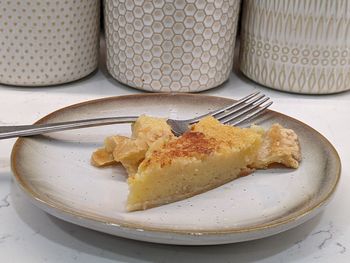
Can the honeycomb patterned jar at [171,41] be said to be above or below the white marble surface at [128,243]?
above

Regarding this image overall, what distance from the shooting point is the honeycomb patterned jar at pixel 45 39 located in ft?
2.12

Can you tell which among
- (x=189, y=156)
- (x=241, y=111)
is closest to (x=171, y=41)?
(x=241, y=111)

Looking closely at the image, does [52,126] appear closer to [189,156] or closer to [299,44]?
[189,156]

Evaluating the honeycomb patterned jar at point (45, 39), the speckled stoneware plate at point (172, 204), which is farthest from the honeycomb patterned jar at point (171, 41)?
the speckled stoneware plate at point (172, 204)

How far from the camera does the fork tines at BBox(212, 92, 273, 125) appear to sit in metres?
0.56

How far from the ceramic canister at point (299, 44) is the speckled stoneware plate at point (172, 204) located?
0.50ft

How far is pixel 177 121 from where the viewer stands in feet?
1.76

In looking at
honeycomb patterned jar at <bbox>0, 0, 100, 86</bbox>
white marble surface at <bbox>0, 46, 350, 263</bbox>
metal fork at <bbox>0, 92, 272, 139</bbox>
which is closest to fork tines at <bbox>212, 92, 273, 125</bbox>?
metal fork at <bbox>0, 92, 272, 139</bbox>

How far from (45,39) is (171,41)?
0.48 ft

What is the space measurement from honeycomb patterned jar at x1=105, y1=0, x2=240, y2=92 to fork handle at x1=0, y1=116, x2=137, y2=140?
5.5 inches

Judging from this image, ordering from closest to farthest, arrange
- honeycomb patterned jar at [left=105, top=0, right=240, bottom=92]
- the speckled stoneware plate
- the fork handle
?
the speckled stoneware plate → the fork handle → honeycomb patterned jar at [left=105, top=0, right=240, bottom=92]

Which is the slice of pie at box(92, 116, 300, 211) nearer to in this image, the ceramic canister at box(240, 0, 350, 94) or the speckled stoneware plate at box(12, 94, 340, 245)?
the speckled stoneware plate at box(12, 94, 340, 245)

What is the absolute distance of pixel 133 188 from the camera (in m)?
0.41

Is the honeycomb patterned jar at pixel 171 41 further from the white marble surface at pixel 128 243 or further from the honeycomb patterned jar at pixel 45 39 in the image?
the white marble surface at pixel 128 243
